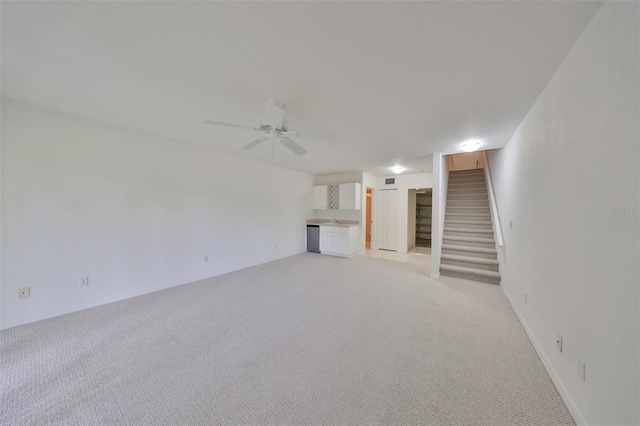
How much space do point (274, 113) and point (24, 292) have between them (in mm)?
3460

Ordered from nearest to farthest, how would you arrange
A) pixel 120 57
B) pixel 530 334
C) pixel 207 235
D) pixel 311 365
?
pixel 120 57 → pixel 311 365 → pixel 530 334 → pixel 207 235

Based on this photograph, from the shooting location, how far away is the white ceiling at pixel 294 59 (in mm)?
1166

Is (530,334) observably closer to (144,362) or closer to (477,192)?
(144,362)

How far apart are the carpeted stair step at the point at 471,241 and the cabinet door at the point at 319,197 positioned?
3.30 meters

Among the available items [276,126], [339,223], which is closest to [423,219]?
[339,223]

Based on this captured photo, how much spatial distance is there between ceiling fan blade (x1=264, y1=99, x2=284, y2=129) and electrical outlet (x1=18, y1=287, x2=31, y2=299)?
334 cm

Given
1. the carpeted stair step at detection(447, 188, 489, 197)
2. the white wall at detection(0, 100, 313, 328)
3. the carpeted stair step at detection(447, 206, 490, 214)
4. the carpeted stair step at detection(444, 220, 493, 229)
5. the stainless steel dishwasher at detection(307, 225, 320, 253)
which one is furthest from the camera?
the stainless steel dishwasher at detection(307, 225, 320, 253)

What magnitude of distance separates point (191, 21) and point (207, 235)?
349 cm

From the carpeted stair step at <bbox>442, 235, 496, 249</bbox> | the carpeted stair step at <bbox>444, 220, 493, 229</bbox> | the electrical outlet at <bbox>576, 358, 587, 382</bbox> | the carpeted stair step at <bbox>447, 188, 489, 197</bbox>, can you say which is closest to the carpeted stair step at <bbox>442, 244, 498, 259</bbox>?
the carpeted stair step at <bbox>442, 235, 496, 249</bbox>

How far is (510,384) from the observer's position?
158 cm

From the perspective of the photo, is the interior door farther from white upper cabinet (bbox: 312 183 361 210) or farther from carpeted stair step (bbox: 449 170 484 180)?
carpeted stair step (bbox: 449 170 484 180)

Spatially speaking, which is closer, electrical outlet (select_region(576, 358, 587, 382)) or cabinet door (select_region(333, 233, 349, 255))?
electrical outlet (select_region(576, 358, 587, 382))

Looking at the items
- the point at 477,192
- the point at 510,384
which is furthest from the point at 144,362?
the point at 477,192

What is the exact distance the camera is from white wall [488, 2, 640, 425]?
3.08 feet
